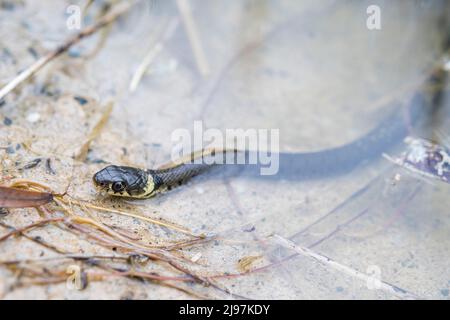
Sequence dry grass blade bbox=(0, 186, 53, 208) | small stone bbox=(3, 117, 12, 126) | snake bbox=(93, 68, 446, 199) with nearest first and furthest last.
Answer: dry grass blade bbox=(0, 186, 53, 208)
snake bbox=(93, 68, 446, 199)
small stone bbox=(3, 117, 12, 126)

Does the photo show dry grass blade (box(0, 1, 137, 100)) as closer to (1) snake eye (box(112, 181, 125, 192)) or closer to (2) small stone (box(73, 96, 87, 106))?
(2) small stone (box(73, 96, 87, 106))

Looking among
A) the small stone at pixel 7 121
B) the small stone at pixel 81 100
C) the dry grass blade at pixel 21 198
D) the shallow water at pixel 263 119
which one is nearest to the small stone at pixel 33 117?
the shallow water at pixel 263 119

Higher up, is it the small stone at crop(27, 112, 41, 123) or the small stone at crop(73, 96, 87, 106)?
the small stone at crop(73, 96, 87, 106)

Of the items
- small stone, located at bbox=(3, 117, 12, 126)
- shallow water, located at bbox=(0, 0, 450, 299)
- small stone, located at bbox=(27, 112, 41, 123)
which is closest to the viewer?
shallow water, located at bbox=(0, 0, 450, 299)

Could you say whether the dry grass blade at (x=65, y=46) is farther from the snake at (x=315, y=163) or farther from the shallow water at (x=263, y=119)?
the snake at (x=315, y=163)

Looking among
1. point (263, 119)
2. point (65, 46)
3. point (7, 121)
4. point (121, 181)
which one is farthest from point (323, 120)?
point (7, 121)

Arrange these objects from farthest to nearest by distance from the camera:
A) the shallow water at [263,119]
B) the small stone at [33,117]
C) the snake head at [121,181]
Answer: the small stone at [33,117] → the snake head at [121,181] → the shallow water at [263,119]

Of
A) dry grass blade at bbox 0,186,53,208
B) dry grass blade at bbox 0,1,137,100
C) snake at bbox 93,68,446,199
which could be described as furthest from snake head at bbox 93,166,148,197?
dry grass blade at bbox 0,1,137,100
